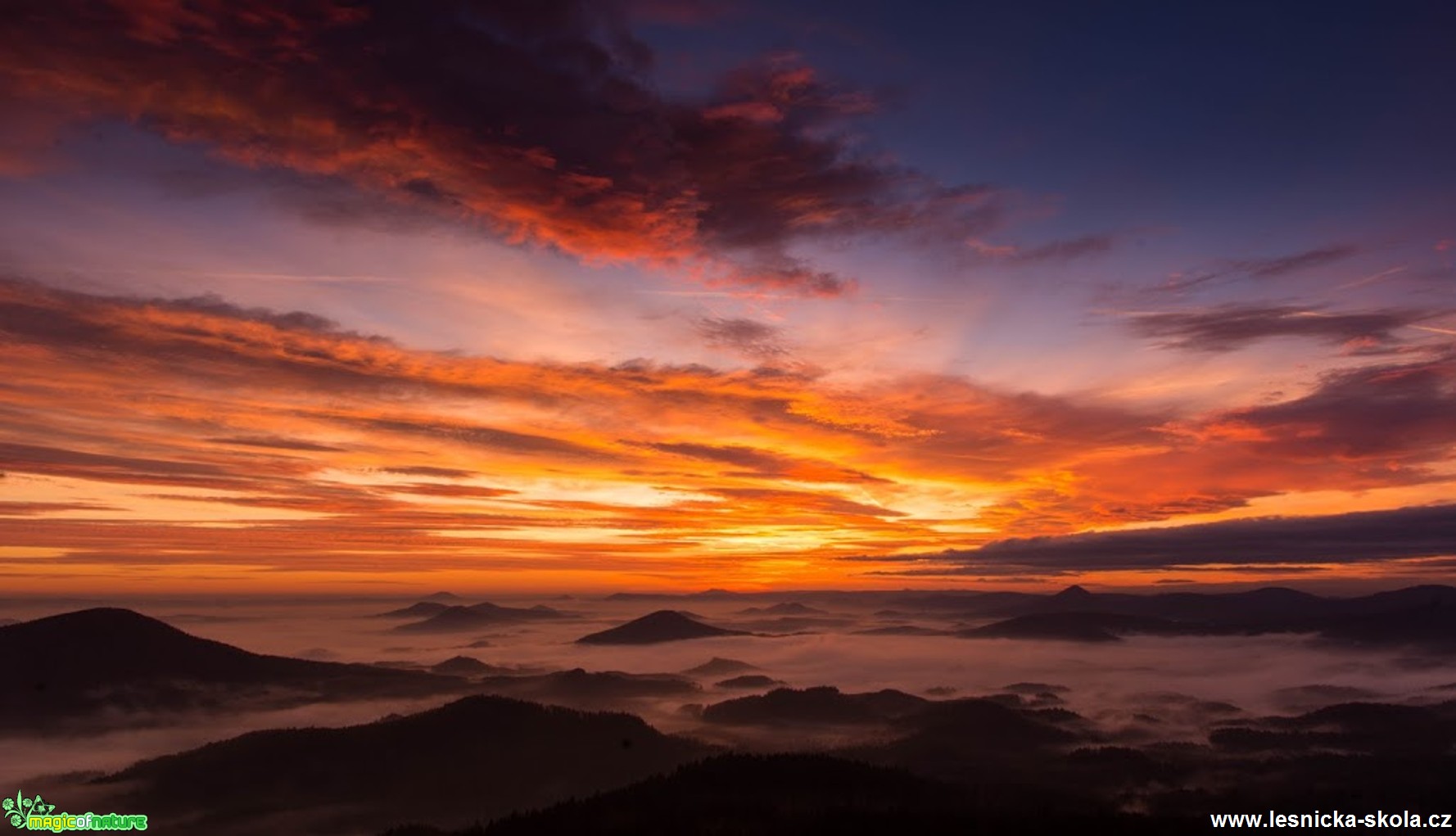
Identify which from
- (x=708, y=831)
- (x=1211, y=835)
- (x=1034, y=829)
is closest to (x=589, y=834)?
(x=708, y=831)

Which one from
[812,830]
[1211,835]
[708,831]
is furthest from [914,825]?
[1211,835]

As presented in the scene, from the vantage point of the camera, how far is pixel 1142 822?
624ft

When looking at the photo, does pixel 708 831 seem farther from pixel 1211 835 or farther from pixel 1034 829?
pixel 1211 835

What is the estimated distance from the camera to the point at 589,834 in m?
199

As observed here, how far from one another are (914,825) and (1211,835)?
6855 centimetres

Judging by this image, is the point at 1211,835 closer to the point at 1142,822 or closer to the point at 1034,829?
the point at 1142,822

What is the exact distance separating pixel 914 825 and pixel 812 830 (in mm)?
24163

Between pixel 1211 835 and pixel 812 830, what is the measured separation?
9266 cm

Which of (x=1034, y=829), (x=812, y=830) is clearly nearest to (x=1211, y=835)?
(x=1034, y=829)

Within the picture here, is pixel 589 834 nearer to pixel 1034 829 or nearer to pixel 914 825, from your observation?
pixel 914 825

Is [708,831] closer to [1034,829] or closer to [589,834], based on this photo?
[589,834]

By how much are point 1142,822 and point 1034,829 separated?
2460 centimetres

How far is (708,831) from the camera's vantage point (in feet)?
650

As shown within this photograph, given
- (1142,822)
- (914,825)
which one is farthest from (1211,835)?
(914,825)
